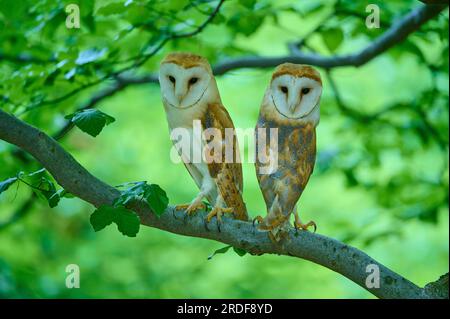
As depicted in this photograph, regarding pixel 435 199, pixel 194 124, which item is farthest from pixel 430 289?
pixel 435 199

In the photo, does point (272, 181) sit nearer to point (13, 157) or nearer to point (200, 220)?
point (200, 220)

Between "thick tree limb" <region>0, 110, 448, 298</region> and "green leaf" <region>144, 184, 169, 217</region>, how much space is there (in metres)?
0.10

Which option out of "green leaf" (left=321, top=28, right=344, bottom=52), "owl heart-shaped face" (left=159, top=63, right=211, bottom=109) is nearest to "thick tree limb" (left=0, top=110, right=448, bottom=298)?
"owl heart-shaped face" (left=159, top=63, right=211, bottom=109)

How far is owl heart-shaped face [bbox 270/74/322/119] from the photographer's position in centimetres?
135

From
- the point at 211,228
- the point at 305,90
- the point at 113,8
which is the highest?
the point at 113,8

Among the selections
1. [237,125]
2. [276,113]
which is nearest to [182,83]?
[276,113]

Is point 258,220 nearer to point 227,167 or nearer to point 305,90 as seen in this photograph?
point 227,167

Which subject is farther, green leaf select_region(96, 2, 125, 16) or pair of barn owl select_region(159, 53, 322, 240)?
green leaf select_region(96, 2, 125, 16)

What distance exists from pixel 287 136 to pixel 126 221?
15.0 inches

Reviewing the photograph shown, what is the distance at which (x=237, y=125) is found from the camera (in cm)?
364

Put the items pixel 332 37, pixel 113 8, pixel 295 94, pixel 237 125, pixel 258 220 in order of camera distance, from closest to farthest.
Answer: pixel 295 94
pixel 258 220
pixel 113 8
pixel 332 37
pixel 237 125

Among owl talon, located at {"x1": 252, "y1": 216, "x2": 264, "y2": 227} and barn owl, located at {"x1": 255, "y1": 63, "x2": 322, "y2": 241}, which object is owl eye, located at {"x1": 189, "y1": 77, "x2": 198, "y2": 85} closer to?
barn owl, located at {"x1": 255, "y1": 63, "x2": 322, "y2": 241}
